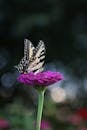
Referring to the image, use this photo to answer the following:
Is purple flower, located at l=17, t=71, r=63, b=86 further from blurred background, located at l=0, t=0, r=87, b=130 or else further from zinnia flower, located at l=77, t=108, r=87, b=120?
blurred background, located at l=0, t=0, r=87, b=130

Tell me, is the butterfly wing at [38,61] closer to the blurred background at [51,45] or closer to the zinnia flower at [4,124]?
the zinnia flower at [4,124]

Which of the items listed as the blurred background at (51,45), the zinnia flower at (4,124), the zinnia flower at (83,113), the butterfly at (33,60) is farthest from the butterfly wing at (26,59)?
the blurred background at (51,45)

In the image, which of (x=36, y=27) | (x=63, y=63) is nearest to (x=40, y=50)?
(x=36, y=27)

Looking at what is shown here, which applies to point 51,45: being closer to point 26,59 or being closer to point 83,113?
point 83,113

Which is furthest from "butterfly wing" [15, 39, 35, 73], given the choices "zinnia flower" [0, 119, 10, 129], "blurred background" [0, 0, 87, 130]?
"blurred background" [0, 0, 87, 130]

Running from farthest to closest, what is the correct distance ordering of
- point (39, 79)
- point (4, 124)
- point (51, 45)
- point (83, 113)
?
1. point (51, 45)
2. point (83, 113)
3. point (4, 124)
4. point (39, 79)

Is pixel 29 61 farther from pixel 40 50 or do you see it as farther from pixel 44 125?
pixel 44 125

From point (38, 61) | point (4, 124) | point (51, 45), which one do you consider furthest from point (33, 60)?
point (51, 45)

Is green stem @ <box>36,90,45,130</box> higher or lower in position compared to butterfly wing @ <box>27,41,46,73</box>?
lower

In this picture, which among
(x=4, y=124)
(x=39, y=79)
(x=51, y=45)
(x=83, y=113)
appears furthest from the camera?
(x=51, y=45)
